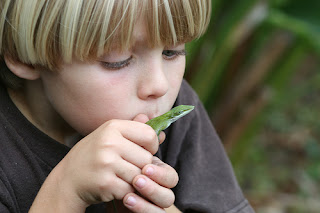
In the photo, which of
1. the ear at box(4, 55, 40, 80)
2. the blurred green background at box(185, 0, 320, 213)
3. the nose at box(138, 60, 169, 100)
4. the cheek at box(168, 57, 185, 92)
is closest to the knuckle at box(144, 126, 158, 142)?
the nose at box(138, 60, 169, 100)

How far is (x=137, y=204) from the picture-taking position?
1.11 meters

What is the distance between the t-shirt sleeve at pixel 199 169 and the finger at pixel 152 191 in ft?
1.30

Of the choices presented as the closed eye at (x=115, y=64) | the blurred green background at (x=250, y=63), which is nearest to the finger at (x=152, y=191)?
the closed eye at (x=115, y=64)

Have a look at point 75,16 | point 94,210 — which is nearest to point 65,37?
point 75,16

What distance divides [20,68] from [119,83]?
0.32m

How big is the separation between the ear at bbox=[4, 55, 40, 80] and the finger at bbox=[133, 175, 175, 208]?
0.46 m

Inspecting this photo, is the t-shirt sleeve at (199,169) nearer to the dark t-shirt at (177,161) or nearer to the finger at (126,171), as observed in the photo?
the dark t-shirt at (177,161)

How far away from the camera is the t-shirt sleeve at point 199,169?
156 cm

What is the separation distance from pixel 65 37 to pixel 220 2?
1.62m

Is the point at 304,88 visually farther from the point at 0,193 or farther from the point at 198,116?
the point at 0,193

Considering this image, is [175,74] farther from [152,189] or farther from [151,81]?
[152,189]

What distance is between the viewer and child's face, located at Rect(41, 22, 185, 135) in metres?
1.20

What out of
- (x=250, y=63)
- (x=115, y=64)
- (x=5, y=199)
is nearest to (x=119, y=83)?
(x=115, y=64)

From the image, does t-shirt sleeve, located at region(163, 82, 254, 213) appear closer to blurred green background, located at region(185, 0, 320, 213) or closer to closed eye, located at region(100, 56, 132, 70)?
closed eye, located at region(100, 56, 132, 70)
